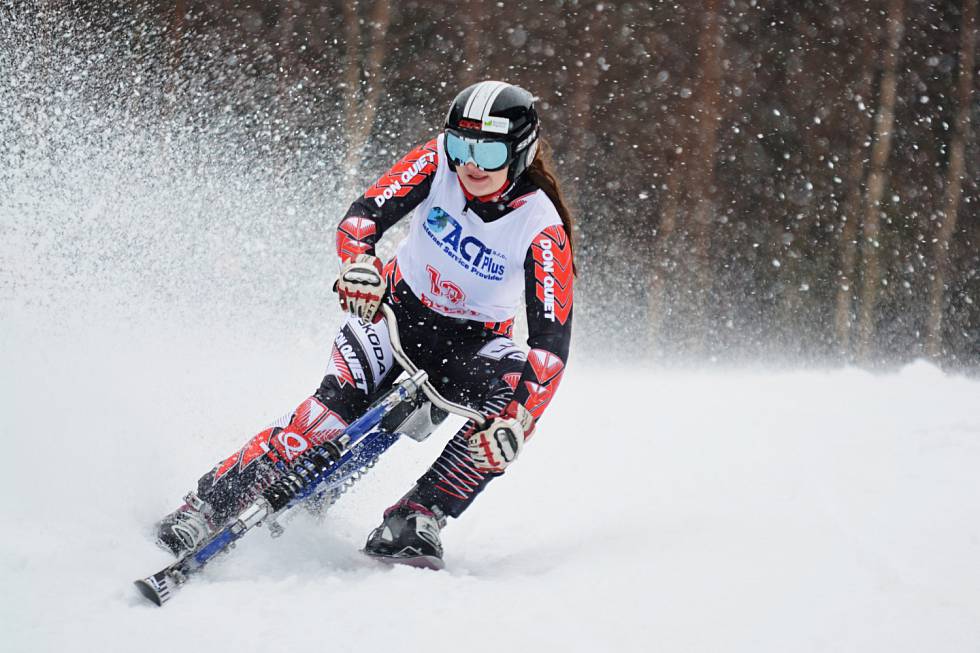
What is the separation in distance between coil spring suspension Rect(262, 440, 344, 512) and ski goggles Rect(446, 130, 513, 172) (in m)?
1.14

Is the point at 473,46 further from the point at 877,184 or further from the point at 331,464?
the point at 331,464

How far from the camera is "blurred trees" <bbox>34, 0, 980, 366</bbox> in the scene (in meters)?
12.2

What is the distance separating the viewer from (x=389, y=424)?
10.6 ft

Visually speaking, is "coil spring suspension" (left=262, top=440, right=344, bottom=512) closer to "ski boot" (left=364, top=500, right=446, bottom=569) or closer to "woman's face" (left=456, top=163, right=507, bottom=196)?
"ski boot" (left=364, top=500, right=446, bottom=569)

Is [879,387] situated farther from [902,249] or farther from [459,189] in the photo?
[902,249]

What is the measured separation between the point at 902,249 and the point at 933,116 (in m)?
2.20

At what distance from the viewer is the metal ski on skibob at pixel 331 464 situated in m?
2.95

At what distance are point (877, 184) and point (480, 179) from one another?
1226cm

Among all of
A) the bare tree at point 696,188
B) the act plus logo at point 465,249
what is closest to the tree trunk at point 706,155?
the bare tree at point 696,188

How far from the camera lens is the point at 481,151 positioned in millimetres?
3188

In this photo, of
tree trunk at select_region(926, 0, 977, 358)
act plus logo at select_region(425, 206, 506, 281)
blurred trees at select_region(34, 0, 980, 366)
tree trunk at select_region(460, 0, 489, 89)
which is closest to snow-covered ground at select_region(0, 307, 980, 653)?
act plus logo at select_region(425, 206, 506, 281)

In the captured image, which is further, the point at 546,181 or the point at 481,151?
the point at 546,181

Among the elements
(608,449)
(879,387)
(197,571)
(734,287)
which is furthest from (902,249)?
(197,571)

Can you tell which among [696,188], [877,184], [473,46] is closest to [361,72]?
[473,46]
